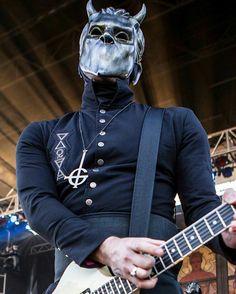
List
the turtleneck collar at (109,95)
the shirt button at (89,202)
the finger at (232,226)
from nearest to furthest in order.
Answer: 1. the finger at (232,226)
2. the shirt button at (89,202)
3. the turtleneck collar at (109,95)

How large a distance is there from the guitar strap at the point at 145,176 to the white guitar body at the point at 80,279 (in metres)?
0.10

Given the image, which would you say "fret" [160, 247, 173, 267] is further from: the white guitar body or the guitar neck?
the white guitar body

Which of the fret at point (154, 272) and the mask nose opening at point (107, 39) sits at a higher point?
the mask nose opening at point (107, 39)

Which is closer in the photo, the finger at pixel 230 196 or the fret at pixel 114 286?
the finger at pixel 230 196

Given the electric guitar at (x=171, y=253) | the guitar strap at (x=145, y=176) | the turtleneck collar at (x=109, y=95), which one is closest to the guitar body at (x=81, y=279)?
the electric guitar at (x=171, y=253)

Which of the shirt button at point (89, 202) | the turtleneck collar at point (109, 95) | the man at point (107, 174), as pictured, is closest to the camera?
the man at point (107, 174)

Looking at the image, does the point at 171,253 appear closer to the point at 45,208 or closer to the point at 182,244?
the point at 182,244

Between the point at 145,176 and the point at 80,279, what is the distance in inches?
10.4

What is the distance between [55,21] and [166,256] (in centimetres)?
481

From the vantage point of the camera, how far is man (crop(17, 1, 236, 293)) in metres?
1.09

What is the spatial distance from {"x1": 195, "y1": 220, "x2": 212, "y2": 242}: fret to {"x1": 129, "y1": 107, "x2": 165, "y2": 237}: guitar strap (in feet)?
0.48

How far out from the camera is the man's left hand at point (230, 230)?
1.00 meters

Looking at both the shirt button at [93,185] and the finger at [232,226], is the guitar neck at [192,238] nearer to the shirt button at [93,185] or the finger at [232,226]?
the finger at [232,226]

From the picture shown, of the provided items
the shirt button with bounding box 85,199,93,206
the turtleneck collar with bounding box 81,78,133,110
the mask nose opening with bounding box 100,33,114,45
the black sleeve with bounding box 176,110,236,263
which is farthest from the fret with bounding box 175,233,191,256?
the mask nose opening with bounding box 100,33,114,45
